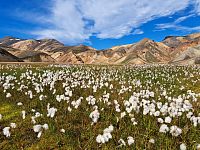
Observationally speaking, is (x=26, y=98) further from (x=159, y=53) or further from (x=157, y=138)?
(x=159, y=53)

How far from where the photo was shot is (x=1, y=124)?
510 inches

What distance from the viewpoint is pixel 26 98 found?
57.0 ft

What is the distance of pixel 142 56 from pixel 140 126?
17624 cm

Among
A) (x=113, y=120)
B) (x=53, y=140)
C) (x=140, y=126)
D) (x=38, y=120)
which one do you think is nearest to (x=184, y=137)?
(x=140, y=126)

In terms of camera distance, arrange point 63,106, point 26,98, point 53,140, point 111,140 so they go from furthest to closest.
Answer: point 26,98 < point 63,106 < point 53,140 < point 111,140

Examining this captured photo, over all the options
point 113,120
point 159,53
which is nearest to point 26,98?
point 113,120

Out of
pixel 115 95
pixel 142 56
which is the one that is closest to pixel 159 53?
pixel 142 56

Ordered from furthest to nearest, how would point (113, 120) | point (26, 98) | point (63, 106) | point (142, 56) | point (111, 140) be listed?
point (142, 56)
point (26, 98)
point (63, 106)
point (113, 120)
point (111, 140)

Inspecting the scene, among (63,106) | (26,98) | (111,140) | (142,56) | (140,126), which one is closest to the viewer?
(111,140)

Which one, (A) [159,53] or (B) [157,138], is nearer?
(B) [157,138]

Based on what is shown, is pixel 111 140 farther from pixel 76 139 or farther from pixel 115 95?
pixel 115 95

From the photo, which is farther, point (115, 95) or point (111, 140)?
point (115, 95)

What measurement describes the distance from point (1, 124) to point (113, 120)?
4669 millimetres

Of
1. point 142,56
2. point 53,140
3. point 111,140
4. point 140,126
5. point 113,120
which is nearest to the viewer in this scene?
point 111,140
